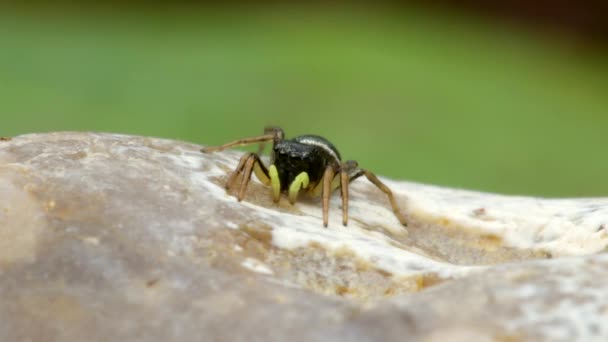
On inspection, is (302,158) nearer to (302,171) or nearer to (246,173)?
(302,171)

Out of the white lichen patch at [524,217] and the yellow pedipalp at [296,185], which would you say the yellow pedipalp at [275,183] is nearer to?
the yellow pedipalp at [296,185]

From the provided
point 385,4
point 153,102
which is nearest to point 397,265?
point 153,102

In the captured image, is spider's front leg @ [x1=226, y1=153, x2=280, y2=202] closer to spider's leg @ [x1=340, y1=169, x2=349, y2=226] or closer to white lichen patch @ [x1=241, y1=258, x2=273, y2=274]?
spider's leg @ [x1=340, y1=169, x2=349, y2=226]

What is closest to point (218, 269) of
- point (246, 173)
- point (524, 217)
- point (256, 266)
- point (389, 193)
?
point (256, 266)

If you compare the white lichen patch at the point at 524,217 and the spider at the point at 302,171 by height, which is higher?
the spider at the point at 302,171

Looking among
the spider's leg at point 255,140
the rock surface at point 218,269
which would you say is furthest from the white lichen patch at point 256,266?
the spider's leg at point 255,140

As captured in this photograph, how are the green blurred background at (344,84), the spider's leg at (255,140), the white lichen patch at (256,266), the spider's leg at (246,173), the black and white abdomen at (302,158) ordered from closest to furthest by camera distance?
the white lichen patch at (256,266), the spider's leg at (246,173), the black and white abdomen at (302,158), the spider's leg at (255,140), the green blurred background at (344,84)
